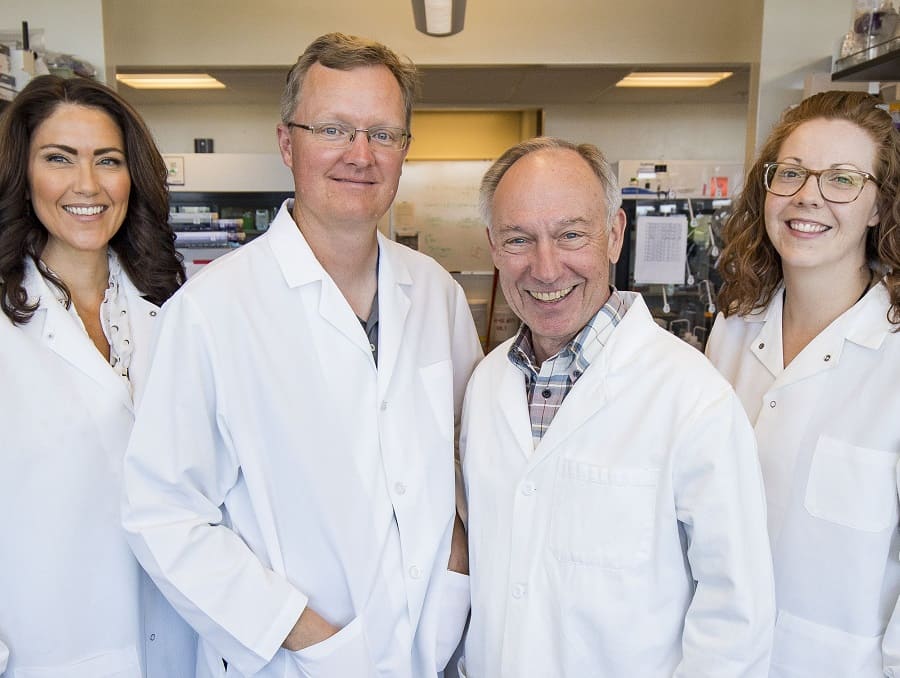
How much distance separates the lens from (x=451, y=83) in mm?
5832

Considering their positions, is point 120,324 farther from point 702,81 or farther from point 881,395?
point 702,81

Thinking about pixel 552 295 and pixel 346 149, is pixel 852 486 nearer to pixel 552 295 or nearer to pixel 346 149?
pixel 552 295

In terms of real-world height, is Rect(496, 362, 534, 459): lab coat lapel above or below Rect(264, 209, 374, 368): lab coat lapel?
below

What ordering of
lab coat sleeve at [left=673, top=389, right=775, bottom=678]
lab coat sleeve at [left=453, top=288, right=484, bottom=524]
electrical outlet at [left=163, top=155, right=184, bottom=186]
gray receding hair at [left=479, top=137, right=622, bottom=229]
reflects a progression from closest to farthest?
1. lab coat sleeve at [left=673, top=389, right=775, bottom=678]
2. gray receding hair at [left=479, top=137, right=622, bottom=229]
3. lab coat sleeve at [left=453, top=288, right=484, bottom=524]
4. electrical outlet at [left=163, top=155, right=184, bottom=186]

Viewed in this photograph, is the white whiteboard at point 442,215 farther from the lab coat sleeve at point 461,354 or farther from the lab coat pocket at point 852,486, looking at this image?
the lab coat pocket at point 852,486

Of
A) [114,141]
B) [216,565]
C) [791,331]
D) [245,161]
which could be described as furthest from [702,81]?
[216,565]

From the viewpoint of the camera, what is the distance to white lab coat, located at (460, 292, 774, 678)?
1.13 m

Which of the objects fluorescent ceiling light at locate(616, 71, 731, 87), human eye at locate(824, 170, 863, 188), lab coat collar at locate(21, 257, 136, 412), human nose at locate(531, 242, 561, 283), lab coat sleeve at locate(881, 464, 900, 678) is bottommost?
lab coat sleeve at locate(881, 464, 900, 678)

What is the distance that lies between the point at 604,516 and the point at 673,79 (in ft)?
18.0

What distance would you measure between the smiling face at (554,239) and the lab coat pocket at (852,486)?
0.52 meters

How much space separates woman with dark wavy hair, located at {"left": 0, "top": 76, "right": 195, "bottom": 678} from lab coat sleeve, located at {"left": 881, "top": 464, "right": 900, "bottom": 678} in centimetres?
142

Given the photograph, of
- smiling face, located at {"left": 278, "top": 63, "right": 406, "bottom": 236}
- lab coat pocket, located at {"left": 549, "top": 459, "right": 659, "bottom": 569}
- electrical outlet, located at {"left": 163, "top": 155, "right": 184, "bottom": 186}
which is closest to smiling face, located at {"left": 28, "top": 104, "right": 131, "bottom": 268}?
smiling face, located at {"left": 278, "top": 63, "right": 406, "bottom": 236}

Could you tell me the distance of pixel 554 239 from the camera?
4.30 ft

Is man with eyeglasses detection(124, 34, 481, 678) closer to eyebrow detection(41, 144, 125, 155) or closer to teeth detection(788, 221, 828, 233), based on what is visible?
eyebrow detection(41, 144, 125, 155)
